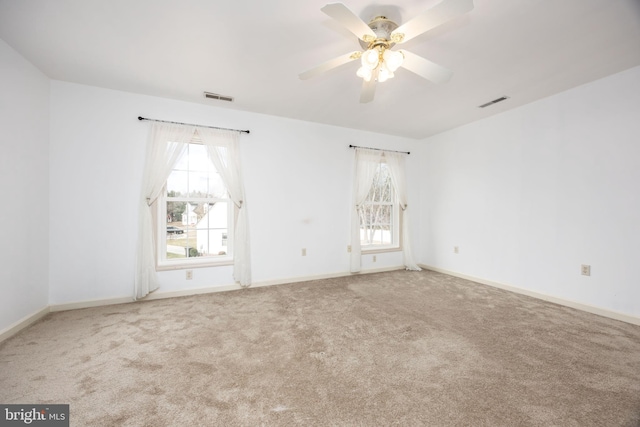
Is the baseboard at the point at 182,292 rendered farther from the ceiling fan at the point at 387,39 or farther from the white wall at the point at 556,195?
the ceiling fan at the point at 387,39

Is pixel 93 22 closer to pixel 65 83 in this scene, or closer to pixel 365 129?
pixel 65 83

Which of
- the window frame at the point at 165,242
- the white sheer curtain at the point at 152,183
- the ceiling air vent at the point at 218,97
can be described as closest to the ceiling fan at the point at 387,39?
the ceiling air vent at the point at 218,97

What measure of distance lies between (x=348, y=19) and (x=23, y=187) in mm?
3368

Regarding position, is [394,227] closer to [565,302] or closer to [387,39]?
[565,302]

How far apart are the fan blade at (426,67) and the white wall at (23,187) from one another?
3.47 metres

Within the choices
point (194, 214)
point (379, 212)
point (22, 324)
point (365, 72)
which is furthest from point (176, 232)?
point (379, 212)

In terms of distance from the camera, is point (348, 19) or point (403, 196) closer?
point (348, 19)

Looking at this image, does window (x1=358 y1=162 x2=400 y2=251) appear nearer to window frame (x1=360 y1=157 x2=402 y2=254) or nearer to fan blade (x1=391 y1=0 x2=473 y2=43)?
window frame (x1=360 y1=157 x2=402 y2=254)

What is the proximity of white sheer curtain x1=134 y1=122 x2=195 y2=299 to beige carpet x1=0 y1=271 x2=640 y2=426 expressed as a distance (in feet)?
1.12

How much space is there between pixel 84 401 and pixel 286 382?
1190 mm

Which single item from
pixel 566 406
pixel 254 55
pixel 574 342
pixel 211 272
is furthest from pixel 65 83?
pixel 574 342

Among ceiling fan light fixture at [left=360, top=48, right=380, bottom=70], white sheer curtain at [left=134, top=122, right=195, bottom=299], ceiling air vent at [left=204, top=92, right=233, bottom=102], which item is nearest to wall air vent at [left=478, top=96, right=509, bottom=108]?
ceiling fan light fixture at [left=360, top=48, right=380, bottom=70]

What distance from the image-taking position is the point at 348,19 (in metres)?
1.54

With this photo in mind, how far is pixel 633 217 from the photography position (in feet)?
8.50
